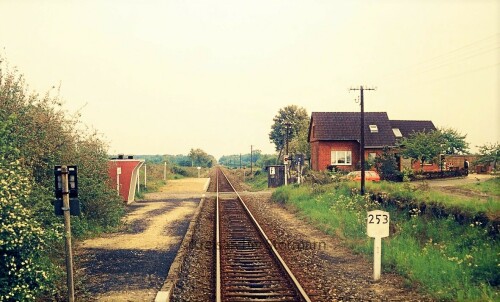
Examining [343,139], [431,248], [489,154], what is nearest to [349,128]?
[343,139]

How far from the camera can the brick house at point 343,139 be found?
40906 millimetres

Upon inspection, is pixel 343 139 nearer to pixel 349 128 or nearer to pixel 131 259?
pixel 349 128

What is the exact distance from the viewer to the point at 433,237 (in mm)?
11977

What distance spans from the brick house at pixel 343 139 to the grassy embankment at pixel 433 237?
21893mm

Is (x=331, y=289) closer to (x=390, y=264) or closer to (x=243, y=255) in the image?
(x=390, y=264)

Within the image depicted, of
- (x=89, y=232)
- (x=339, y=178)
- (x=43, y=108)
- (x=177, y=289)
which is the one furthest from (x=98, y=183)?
(x=339, y=178)

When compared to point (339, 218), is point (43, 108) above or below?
above

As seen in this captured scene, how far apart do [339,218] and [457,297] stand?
8556mm

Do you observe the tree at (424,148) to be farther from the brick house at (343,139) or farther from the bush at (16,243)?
the bush at (16,243)

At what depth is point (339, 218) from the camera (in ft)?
53.7

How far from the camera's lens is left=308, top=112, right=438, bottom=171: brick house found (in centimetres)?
4091

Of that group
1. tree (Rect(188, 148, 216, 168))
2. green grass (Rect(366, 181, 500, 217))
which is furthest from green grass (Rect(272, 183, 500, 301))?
tree (Rect(188, 148, 216, 168))

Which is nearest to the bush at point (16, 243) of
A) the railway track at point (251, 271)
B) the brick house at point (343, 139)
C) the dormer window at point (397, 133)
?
the railway track at point (251, 271)

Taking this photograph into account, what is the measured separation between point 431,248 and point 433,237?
3.74ft
